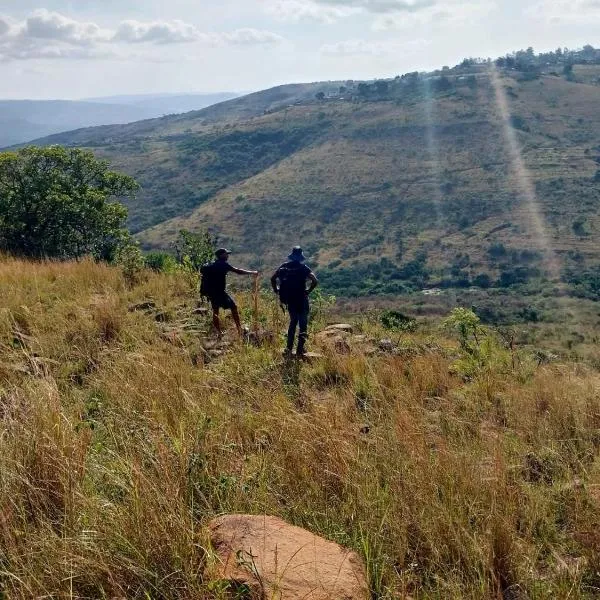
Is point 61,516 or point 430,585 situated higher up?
point 61,516

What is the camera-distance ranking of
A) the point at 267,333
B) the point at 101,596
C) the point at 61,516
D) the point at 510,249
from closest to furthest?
the point at 101,596
the point at 61,516
the point at 267,333
the point at 510,249

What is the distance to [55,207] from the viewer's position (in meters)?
19.7

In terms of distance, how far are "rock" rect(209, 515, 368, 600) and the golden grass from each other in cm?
11

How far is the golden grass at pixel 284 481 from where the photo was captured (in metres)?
2.13

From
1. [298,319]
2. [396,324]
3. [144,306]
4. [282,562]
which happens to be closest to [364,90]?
[396,324]

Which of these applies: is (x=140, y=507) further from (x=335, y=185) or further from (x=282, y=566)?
(x=335, y=185)

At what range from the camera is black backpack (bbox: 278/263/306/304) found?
7250 millimetres

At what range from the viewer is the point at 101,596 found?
2020 millimetres

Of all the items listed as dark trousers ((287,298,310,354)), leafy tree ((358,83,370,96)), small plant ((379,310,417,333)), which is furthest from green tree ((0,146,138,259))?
leafy tree ((358,83,370,96))

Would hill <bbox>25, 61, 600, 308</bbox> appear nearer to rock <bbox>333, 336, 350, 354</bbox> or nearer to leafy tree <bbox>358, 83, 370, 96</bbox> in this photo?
leafy tree <bbox>358, 83, 370, 96</bbox>

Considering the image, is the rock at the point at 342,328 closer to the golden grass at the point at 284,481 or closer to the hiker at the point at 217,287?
the hiker at the point at 217,287

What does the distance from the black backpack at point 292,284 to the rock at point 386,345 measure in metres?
1.22

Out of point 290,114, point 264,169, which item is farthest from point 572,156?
point 290,114

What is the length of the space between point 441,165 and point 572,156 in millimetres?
22959
